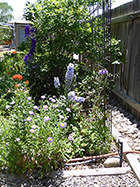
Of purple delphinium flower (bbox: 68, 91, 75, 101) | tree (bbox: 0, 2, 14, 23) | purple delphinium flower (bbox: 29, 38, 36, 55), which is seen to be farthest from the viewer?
tree (bbox: 0, 2, 14, 23)

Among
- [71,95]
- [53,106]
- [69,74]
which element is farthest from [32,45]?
[53,106]

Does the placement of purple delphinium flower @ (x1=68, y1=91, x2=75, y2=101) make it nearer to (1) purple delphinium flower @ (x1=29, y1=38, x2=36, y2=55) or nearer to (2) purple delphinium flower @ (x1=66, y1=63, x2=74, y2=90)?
(2) purple delphinium flower @ (x1=66, y1=63, x2=74, y2=90)

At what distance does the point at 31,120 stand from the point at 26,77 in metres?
2.14

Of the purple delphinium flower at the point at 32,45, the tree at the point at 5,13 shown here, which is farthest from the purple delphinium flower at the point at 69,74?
the tree at the point at 5,13

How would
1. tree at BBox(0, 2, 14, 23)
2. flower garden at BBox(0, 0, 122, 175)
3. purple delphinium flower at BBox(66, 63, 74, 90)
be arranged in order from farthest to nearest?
tree at BBox(0, 2, 14, 23) < purple delphinium flower at BBox(66, 63, 74, 90) < flower garden at BBox(0, 0, 122, 175)

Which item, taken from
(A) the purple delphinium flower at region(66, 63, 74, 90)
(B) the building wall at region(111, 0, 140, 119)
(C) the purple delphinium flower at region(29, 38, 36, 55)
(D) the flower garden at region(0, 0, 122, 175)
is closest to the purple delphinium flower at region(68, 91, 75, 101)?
(D) the flower garden at region(0, 0, 122, 175)

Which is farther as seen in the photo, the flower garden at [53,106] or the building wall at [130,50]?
the building wall at [130,50]

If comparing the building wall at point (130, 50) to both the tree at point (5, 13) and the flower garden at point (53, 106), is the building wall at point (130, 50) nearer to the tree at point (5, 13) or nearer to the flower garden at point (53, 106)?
the flower garden at point (53, 106)

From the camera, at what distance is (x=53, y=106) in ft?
8.08

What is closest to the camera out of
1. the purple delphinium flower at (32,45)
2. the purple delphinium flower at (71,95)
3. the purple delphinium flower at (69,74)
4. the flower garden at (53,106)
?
the flower garden at (53,106)

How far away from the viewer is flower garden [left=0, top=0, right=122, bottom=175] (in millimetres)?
2043

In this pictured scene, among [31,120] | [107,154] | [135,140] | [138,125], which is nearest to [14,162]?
[31,120]

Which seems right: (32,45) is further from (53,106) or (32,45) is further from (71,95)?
(53,106)

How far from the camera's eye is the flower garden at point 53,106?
2043mm
